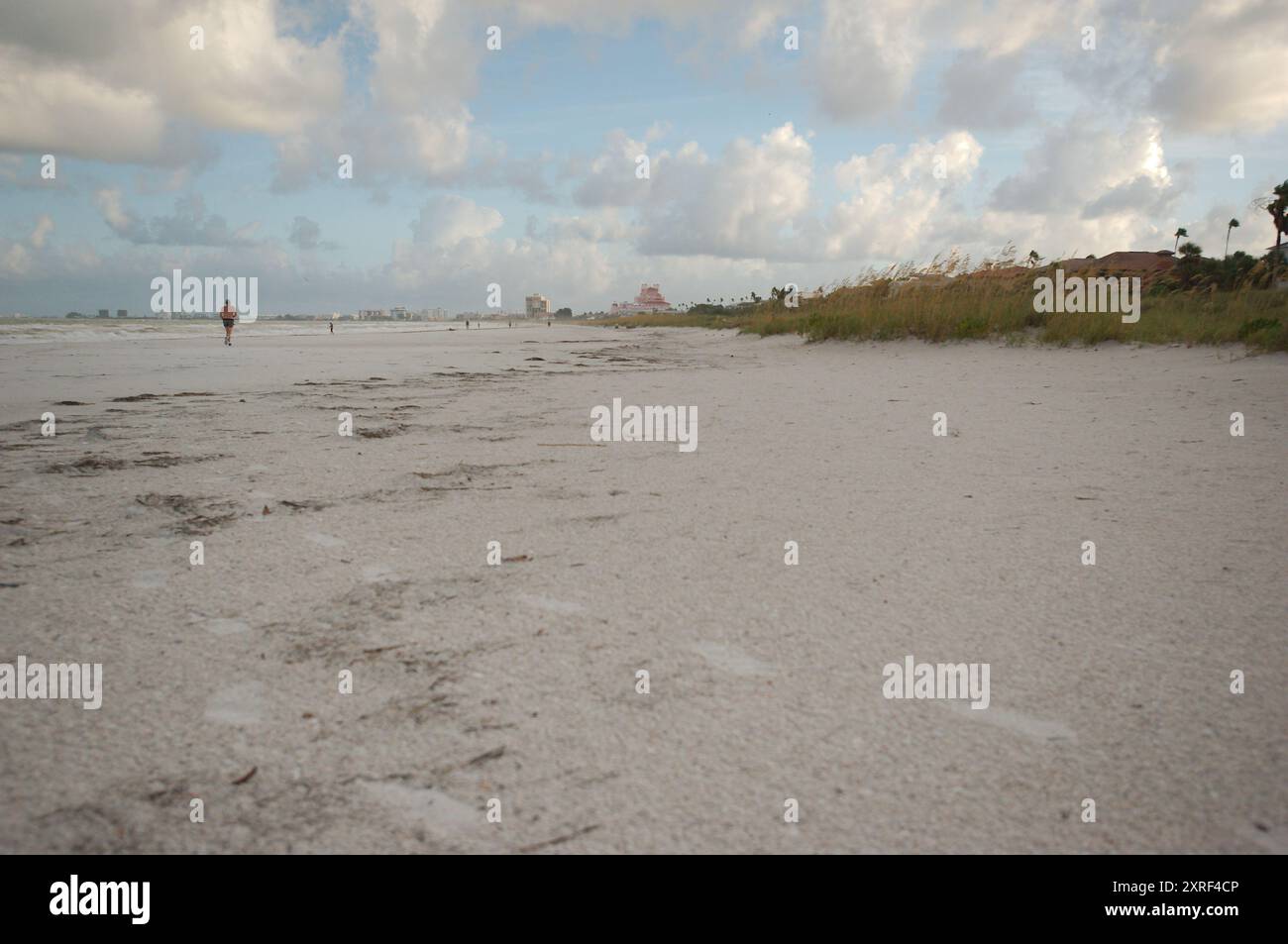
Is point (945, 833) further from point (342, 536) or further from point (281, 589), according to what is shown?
point (342, 536)

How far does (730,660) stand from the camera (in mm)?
1767

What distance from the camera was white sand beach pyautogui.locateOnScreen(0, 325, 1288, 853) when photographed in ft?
4.06

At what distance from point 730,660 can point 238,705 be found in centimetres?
109

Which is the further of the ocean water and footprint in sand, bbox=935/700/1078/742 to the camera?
the ocean water

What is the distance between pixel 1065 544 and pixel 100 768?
2.75 meters
